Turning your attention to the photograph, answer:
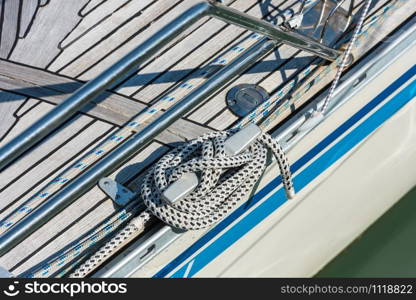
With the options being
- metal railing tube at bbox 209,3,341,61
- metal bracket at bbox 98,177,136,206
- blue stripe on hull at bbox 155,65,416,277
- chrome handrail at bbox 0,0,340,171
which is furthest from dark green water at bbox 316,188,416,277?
chrome handrail at bbox 0,0,340,171

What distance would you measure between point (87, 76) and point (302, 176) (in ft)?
3.07

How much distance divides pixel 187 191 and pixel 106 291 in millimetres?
411

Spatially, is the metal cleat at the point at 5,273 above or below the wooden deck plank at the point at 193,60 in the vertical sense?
below

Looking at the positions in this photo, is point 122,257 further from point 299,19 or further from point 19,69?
point 299,19

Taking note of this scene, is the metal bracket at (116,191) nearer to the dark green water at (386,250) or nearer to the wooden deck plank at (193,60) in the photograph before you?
the wooden deck plank at (193,60)

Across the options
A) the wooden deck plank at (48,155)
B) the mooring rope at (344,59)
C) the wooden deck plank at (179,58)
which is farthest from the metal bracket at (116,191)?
the mooring rope at (344,59)

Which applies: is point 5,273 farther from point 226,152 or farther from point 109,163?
point 226,152

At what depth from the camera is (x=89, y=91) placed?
1.59 metres

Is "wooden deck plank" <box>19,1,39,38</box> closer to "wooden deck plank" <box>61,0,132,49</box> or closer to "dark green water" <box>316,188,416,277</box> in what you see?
"wooden deck plank" <box>61,0,132,49</box>

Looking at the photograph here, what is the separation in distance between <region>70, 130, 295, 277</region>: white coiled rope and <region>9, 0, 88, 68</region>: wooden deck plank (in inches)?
31.2

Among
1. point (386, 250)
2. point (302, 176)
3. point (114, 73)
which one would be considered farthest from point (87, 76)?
point (386, 250)

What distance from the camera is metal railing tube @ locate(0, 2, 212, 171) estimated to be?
1.54 meters

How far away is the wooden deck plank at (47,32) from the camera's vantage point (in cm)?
249

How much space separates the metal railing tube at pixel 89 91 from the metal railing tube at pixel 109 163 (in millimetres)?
186
